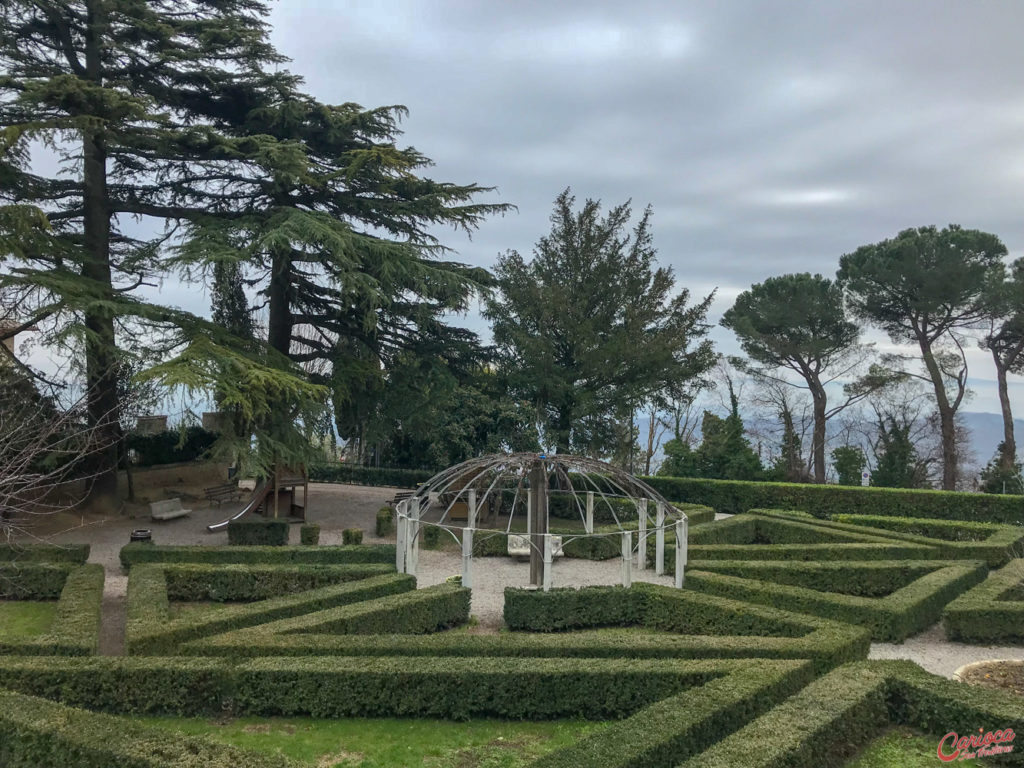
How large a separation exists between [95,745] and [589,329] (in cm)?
1954

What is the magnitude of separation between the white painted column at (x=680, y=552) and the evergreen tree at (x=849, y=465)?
17613 mm

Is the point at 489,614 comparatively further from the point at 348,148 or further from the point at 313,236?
the point at 348,148

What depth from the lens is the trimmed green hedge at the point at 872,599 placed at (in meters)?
10.4

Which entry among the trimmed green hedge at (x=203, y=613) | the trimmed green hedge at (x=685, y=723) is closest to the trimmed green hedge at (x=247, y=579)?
the trimmed green hedge at (x=203, y=613)

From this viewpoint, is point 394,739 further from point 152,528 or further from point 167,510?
point 167,510

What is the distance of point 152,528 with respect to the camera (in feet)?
59.8

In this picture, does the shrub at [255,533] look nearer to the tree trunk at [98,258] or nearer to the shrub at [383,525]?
the shrub at [383,525]

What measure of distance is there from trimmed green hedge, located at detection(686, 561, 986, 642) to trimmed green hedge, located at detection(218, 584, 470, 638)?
425cm

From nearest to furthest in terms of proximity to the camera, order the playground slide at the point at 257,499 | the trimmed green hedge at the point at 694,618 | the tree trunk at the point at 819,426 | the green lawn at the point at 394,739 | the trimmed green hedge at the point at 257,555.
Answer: the green lawn at the point at 394,739
the trimmed green hedge at the point at 694,618
the trimmed green hedge at the point at 257,555
the playground slide at the point at 257,499
the tree trunk at the point at 819,426

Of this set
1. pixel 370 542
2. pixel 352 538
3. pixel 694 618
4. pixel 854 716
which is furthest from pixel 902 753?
pixel 370 542

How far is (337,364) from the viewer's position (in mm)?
19719

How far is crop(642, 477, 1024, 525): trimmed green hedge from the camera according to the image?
65.1 ft

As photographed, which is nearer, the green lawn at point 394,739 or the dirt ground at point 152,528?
the green lawn at point 394,739

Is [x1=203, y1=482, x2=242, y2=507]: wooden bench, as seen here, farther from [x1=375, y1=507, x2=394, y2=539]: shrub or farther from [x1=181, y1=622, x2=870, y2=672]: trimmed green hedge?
[x1=181, y1=622, x2=870, y2=672]: trimmed green hedge
